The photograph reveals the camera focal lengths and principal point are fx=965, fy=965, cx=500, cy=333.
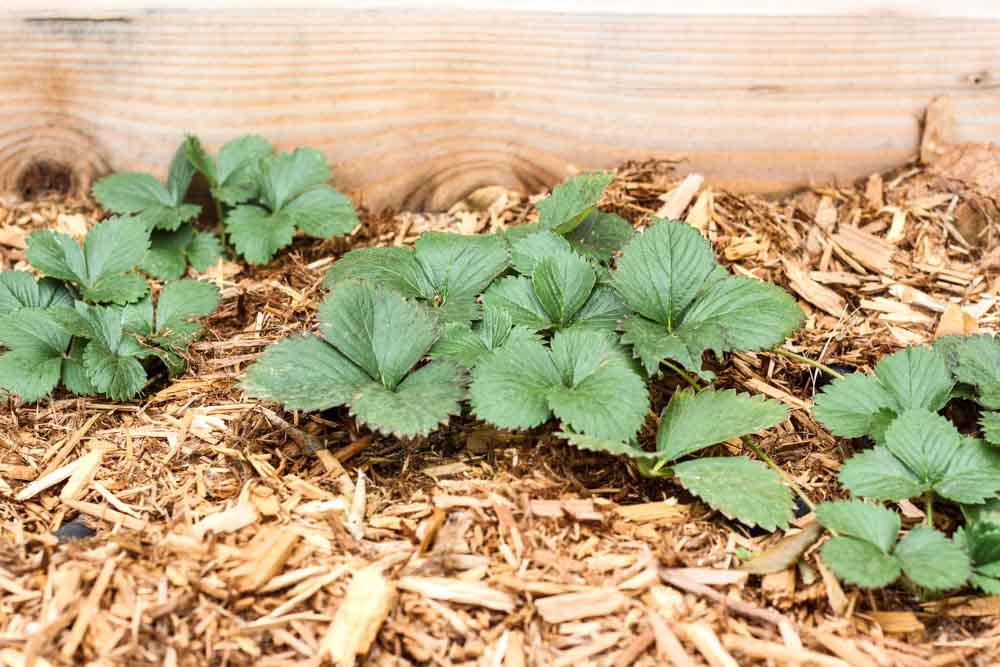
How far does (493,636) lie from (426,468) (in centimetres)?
36

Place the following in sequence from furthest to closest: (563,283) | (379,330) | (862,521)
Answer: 1. (563,283)
2. (379,330)
3. (862,521)

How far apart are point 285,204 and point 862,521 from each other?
1452 mm

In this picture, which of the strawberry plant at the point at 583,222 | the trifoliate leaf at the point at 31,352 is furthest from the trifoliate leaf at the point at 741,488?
the trifoliate leaf at the point at 31,352

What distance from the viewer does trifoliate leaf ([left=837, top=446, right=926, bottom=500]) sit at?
4.99 feet

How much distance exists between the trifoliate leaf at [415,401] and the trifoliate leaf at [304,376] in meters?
0.04

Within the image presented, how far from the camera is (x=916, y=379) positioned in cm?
170

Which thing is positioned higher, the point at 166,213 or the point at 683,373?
the point at 166,213

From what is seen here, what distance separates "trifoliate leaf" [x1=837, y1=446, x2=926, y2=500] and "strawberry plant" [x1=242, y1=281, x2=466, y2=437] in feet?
2.09

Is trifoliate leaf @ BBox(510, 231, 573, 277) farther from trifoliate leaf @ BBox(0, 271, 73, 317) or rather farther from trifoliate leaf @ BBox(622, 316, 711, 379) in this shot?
trifoliate leaf @ BBox(0, 271, 73, 317)

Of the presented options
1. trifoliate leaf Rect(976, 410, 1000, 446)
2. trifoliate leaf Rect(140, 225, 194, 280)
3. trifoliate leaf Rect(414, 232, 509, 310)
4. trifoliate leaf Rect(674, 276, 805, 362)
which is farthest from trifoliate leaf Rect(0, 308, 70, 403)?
trifoliate leaf Rect(976, 410, 1000, 446)

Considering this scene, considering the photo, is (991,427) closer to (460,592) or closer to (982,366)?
(982,366)

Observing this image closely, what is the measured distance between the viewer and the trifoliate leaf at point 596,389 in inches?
59.5

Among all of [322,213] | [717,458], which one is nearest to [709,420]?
[717,458]

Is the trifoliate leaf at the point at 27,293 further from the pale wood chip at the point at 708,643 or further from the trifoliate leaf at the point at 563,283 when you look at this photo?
the pale wood chip at the point at 708,643
